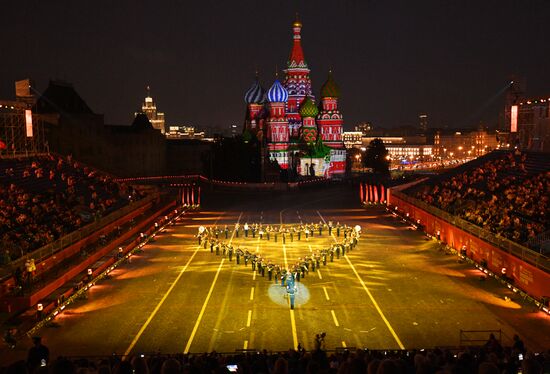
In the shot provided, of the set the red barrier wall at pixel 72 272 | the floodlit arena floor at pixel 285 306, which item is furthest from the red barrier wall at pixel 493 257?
the red barrier wall at pixel 72 272

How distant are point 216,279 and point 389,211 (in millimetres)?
28997

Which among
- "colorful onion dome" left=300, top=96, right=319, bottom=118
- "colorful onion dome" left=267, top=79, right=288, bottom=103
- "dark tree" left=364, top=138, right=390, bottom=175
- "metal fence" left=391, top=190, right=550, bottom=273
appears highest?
"colorful onion dome" left=267, top=79, right=288, bottom=103

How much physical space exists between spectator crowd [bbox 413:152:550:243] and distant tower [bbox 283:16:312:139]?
50.0 m

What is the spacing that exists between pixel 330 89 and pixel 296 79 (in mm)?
6885

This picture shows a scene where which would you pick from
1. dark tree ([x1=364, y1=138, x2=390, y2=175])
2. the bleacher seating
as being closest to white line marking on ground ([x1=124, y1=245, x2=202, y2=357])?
the bleacher seating

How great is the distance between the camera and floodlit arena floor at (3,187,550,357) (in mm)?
18594

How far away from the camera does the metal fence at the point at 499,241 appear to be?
22.5 m

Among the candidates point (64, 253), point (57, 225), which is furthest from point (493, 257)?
point (57, 225)

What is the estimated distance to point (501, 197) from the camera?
37.1 meters

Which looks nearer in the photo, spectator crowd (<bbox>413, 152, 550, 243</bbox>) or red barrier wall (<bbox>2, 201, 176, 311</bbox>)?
red barrier wall (<bbox>2, 201, 176, 311</bbox>)

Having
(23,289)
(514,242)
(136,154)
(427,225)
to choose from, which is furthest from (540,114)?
(136,154)

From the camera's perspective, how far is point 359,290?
82.5 feet

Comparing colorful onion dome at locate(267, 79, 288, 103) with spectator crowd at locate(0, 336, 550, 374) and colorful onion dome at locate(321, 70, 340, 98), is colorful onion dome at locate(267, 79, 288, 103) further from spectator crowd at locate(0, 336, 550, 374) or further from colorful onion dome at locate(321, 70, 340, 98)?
spectator crowd at locate(0, 336, 550, 374)

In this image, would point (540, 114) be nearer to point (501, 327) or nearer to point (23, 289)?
point (501, 327)
